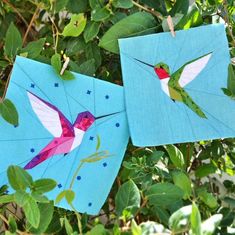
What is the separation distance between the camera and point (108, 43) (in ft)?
2.20

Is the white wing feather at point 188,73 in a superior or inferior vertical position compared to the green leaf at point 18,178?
superior

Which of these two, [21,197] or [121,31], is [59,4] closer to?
[121,31]

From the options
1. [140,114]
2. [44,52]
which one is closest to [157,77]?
[140,114]

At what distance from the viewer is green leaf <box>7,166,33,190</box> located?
570 millimetres

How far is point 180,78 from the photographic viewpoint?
2.14 ft

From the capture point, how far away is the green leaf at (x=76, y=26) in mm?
670

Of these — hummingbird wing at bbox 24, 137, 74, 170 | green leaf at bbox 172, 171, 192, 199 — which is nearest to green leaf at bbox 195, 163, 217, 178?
green leaf at bbox 172, 171, 192, 199

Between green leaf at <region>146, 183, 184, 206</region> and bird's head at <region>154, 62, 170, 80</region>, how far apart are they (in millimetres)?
137

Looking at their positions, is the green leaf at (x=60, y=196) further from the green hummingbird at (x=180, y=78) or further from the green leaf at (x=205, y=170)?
the green leaf at (x=205, y=170)

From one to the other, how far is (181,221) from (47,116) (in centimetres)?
22

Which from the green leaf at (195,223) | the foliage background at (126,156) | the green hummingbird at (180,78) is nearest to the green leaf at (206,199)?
the foliage background at (126,156)

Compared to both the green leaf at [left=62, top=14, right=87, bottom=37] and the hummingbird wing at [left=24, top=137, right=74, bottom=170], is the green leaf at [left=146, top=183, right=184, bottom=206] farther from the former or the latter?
the green leaf at [left=62, top=14, right=87, bottom=37]

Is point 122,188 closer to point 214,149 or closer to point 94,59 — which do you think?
point 94,59

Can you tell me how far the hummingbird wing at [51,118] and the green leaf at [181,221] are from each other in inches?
7.0
